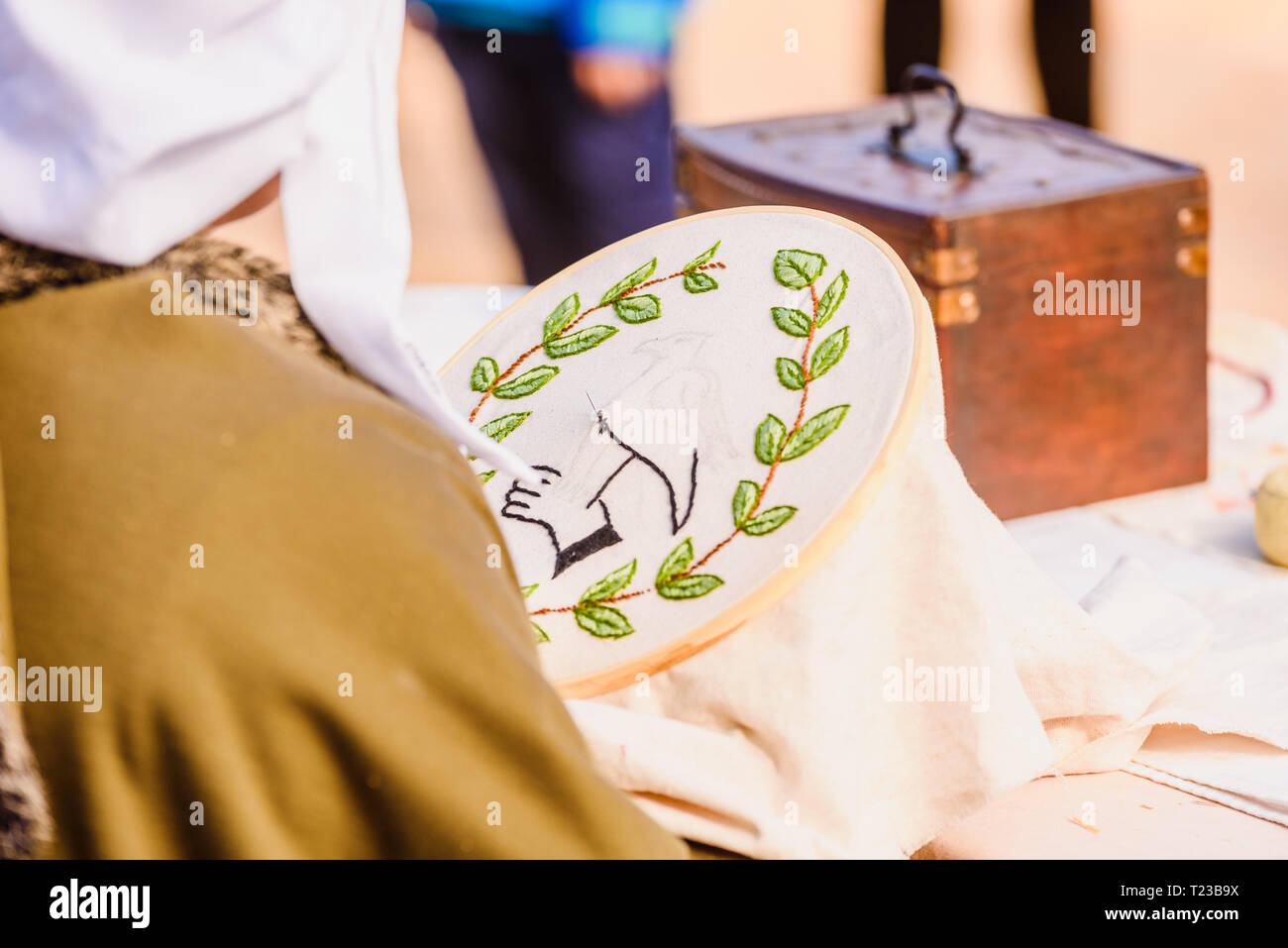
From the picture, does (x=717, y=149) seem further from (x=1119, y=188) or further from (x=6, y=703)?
(x=6, y=703)

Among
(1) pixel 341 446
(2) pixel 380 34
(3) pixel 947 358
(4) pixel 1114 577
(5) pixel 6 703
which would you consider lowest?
(4) pixel 1114 577

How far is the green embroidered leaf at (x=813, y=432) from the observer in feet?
3.62

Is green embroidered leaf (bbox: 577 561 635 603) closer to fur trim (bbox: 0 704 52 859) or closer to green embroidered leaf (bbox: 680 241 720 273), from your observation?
green embroidered leaf (bbox: 680 241 720 273)

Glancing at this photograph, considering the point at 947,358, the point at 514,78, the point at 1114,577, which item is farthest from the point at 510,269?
the point at 1114,577

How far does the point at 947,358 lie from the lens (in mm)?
2125

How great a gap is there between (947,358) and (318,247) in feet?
4.57

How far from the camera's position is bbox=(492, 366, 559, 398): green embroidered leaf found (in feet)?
4.32

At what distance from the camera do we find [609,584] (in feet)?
3.67

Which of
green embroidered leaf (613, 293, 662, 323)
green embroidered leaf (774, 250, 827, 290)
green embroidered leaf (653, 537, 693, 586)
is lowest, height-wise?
green embroidered leaf (653, 537, 693, 586)

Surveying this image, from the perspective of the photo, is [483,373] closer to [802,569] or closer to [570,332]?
[570,332]

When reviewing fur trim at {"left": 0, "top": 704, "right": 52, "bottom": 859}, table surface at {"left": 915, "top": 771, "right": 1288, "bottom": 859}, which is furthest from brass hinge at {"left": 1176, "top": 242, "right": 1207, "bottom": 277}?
fur trim at {"left": 0, "top": 704, "right": 52, "bottom": 859}

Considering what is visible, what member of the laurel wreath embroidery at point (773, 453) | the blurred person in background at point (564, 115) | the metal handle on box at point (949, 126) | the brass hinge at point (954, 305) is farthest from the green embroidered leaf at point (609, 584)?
the blurred person in background at point (564, 115)

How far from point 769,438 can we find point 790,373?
0.07 metres

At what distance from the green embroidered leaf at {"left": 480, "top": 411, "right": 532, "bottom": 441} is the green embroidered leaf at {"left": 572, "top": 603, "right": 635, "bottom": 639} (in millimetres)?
235
